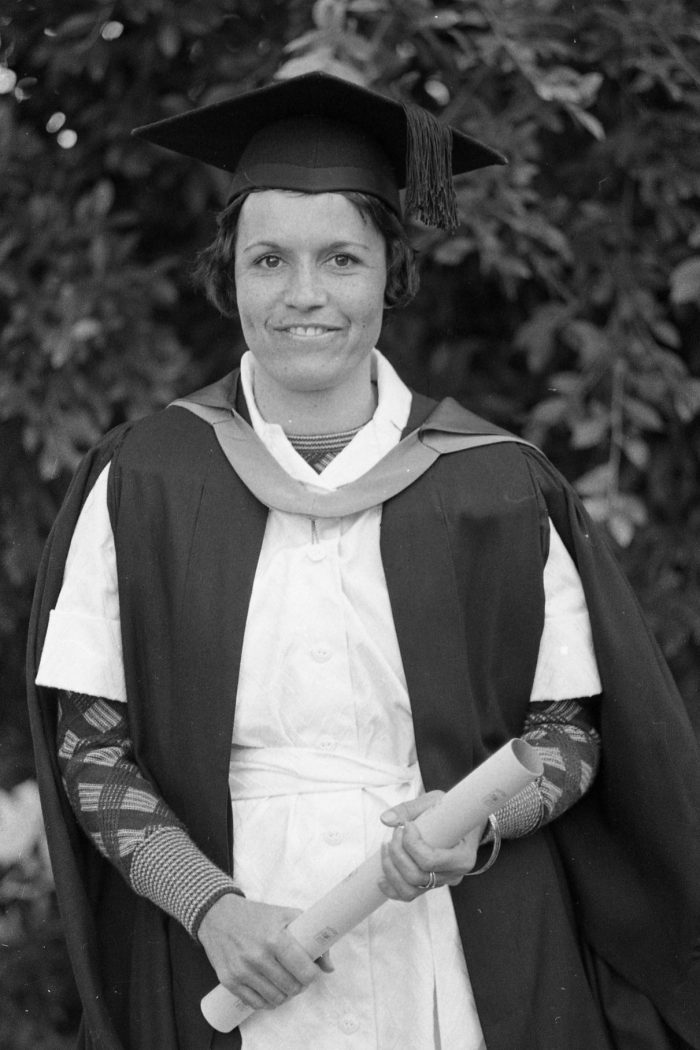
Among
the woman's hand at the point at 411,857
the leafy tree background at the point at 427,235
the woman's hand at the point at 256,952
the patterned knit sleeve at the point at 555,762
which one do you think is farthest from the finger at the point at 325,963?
the leafy tree background at the point at 427,235

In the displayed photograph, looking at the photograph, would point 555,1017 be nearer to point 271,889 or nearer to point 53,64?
point 271,889

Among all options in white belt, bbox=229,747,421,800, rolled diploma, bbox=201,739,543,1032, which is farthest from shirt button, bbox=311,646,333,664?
rolled diploma, bbox=201,739,543,1032

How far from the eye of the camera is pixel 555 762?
1939 mm

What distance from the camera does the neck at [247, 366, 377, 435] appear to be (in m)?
2.03

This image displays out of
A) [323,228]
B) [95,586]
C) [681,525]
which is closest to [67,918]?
[95,586]

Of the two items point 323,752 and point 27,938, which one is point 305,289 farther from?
point 27,938

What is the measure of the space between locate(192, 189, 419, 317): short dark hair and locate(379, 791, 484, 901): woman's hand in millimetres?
775

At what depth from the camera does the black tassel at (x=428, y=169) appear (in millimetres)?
1908

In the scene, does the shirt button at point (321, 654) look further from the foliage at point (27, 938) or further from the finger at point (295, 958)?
the foliage at point (27, 938)

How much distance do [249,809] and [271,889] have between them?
108 millimetres

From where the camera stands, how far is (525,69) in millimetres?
2551

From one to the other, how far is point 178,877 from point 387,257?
906mm

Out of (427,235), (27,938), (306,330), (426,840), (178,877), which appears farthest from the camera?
(27,938)

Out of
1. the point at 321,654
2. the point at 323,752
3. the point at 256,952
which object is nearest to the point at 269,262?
the point at 321,654
